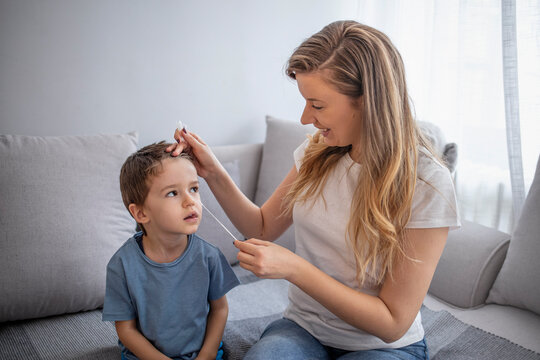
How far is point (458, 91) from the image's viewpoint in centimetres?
209

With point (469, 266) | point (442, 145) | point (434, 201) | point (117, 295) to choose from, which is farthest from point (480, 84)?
point (117, 295)

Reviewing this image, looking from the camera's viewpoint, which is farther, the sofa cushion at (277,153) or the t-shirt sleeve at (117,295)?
the sofa cushion at (277,153)

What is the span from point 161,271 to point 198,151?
13.3 inches

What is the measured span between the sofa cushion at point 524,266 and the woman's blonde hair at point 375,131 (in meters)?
0.66

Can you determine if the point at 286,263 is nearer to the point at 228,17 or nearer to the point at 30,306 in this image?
the point at 30,306

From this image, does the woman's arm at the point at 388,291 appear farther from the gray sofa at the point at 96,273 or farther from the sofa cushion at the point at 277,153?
the sofa cushion at the point at 277,153

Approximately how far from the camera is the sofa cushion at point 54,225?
145 centimetres

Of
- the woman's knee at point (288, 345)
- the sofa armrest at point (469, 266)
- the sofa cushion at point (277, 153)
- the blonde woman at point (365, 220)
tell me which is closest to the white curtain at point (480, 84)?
the sofa armrest at point (469, 266)

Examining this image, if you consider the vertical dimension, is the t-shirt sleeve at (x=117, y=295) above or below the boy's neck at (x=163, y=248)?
below

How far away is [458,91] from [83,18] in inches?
61.4

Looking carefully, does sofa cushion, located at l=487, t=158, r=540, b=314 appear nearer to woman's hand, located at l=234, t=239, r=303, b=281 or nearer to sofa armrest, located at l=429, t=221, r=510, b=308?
sofa armrest, located at l=429, t=221, r=510, b=308

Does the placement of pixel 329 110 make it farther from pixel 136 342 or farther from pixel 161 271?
pixel 136 342

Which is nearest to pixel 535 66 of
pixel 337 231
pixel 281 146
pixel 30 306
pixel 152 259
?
pixel 281 146

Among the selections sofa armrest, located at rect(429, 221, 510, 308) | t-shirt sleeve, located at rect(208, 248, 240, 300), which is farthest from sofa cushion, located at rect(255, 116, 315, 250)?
t-shirt sleeve, located at rect(208, 248, 240, 300)
